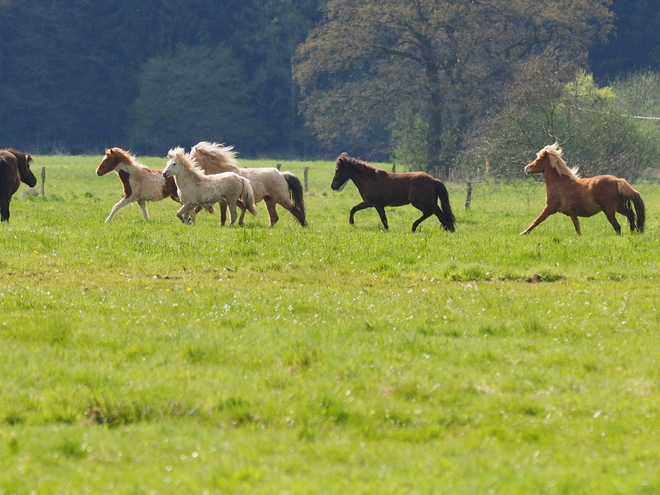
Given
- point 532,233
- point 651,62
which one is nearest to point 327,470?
point 532,233

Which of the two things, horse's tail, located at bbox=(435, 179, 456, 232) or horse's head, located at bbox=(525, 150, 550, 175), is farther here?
horse's tail, located at bbox=(435, 179, 456, 232)

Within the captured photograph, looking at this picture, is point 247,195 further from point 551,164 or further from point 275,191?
point 551,164

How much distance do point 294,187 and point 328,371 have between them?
562 inches

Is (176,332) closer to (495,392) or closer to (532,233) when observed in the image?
(495,392)

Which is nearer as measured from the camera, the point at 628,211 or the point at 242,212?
the point at 628,211

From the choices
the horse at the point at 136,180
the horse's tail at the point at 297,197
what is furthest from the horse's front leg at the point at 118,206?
the horse's tail at the point at 297,197

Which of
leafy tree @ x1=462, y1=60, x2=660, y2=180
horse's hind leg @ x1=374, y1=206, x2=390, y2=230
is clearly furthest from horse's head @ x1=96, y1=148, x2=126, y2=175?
leafy tree @ x1=462, y1=60, x2=660, y2=180

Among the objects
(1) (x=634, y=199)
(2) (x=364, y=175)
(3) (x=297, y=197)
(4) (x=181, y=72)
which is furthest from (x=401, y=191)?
(4) (x=181, y=72)

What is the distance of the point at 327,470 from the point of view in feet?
20.5

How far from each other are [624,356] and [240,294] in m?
5.14

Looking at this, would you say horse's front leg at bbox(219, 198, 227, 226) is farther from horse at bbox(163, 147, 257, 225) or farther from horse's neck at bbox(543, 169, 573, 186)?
horse's neck at bbox(543, 169, 573, 186)

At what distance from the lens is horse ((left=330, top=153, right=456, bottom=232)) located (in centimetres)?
2105

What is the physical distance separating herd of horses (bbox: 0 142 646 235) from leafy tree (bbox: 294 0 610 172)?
3121 centimetres

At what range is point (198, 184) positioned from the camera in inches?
838
